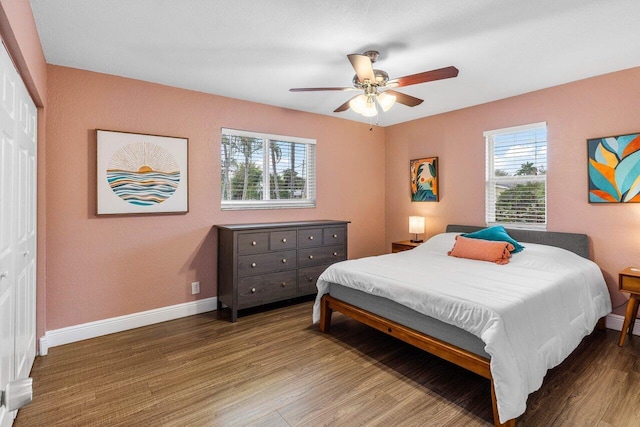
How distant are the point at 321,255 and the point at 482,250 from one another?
5.92 feet

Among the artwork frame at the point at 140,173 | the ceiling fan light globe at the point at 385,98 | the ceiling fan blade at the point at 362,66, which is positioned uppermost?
the ceiling fan blade at the point at 362,66

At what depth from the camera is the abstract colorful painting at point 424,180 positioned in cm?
469

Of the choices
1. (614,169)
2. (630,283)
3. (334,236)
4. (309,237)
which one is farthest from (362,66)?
(630,283)

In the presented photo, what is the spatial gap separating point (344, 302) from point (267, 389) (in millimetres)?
1058

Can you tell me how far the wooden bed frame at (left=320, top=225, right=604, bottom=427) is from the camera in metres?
1.99

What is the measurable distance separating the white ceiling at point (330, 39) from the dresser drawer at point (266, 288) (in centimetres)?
207

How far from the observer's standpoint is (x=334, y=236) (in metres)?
4.23

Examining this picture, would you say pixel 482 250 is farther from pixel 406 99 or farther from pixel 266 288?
pixel 266 288

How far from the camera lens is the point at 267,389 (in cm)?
226

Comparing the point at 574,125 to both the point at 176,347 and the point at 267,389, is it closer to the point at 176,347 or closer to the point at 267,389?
the point at 267,389

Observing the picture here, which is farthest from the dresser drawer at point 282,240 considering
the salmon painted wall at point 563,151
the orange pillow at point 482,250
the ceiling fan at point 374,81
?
the salmon painted wall at point 563,151

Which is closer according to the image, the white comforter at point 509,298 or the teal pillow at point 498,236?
the white comforter at point 509,298

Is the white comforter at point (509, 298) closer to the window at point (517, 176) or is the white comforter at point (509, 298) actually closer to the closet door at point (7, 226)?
the window at point (517, 176)

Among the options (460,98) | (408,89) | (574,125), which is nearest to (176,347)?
(408,89)
